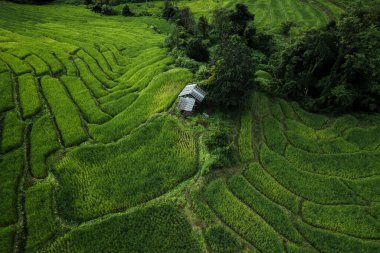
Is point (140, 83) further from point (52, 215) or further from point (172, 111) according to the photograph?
point (52, 215)

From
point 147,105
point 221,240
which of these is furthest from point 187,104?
point 221,240

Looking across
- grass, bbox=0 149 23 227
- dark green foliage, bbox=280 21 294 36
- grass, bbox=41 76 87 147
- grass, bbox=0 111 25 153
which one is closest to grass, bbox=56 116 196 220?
grass, bbox=41 76 87 147

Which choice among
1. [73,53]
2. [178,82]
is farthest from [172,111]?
[73,53]

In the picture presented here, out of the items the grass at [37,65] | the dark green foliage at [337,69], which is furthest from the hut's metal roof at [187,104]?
the grass at [37,65]

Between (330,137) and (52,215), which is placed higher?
(330,137)

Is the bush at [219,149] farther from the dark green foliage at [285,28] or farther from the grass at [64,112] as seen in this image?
the dark green foliage at [285,28]

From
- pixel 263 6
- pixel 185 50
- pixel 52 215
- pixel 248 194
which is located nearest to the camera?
pixel 52 215
